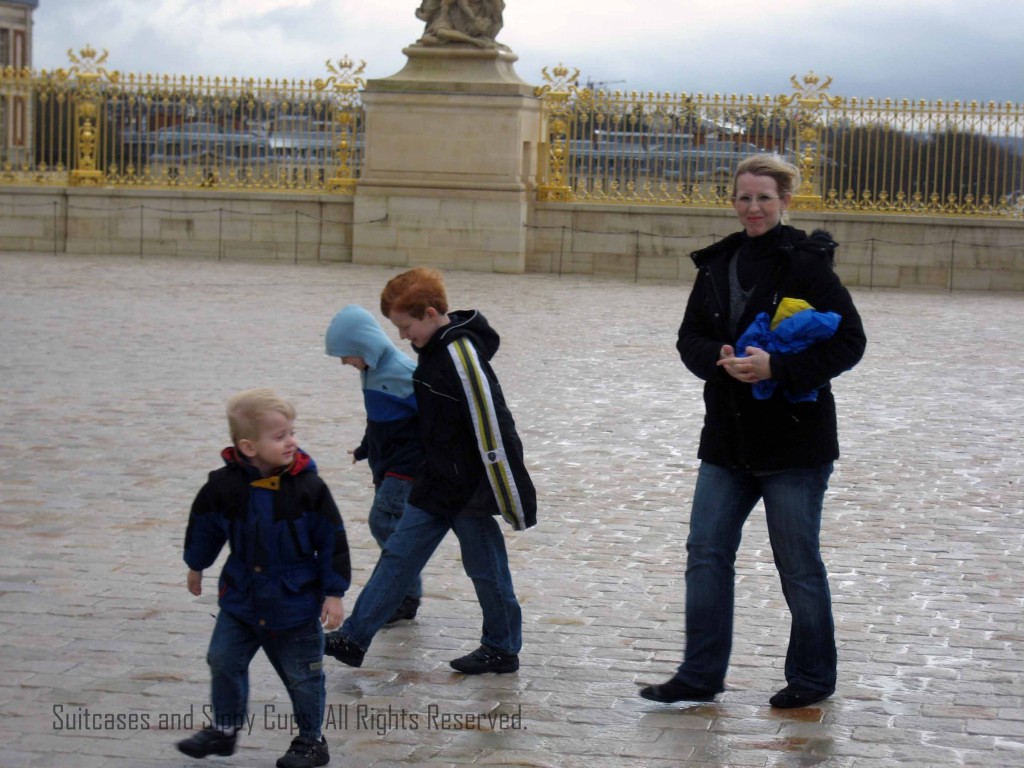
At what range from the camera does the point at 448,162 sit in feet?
76.8

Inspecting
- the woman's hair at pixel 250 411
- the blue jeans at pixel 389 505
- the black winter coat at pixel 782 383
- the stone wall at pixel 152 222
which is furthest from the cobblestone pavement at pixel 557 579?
the stone wall at pixel 152 222

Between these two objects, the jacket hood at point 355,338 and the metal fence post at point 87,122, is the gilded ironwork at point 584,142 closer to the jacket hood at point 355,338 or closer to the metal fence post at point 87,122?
the metal fence post at point 87,122

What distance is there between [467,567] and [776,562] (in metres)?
0.95

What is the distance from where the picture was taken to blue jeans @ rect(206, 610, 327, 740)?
168 inches

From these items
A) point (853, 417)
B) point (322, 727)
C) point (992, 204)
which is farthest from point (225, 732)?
point (992, 204)

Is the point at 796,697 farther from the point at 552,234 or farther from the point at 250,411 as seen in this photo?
the point at 552,234

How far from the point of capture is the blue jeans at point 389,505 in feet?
18.4

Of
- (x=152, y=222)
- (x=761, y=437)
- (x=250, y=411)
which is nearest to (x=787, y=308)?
(x=761, y=437)

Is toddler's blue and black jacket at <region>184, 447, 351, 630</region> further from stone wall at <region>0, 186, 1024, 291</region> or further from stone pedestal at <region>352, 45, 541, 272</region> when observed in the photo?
stone pedestal at <region>352, 45, 541, 272</region>

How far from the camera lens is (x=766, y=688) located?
509 cm

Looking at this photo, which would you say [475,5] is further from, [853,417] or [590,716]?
[590,716]

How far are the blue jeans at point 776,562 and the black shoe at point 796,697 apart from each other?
0.06 ft

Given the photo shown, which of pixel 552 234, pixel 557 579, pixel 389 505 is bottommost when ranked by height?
pixel 557 579

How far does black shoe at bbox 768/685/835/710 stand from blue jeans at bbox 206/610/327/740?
138cm
